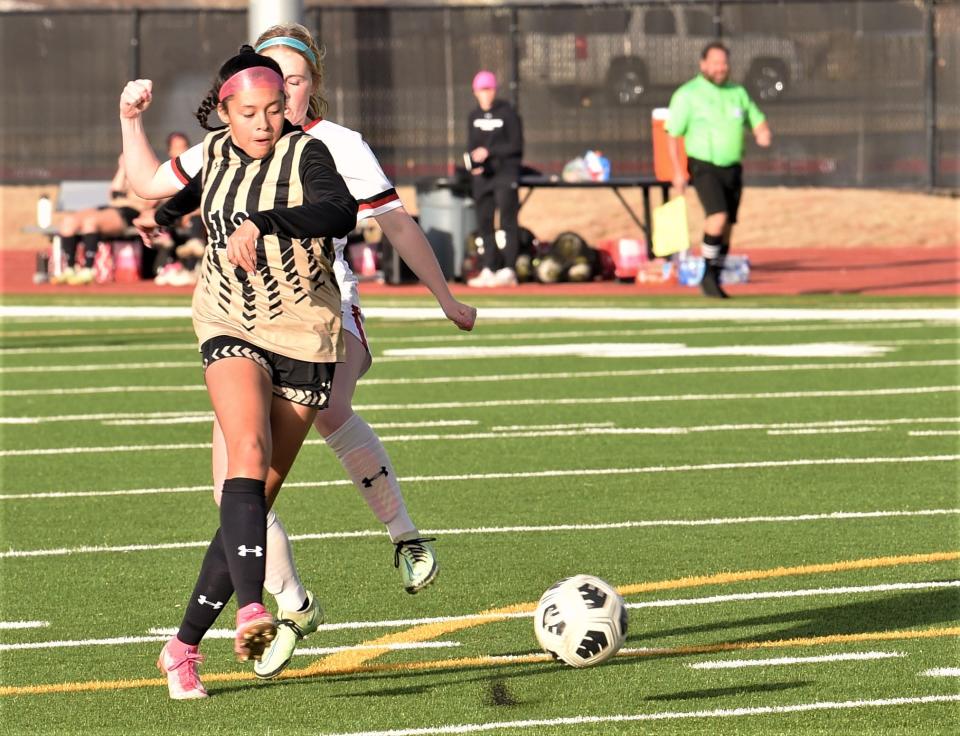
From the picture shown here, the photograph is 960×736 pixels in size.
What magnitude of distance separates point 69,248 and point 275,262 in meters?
20.3

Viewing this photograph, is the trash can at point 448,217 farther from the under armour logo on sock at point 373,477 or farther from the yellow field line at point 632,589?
the under armour logo on sock at point 373,477

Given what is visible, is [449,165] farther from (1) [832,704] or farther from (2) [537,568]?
(1) [832,704]

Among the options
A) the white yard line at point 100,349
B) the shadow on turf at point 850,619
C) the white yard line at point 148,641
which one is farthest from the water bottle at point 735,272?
the white yard line at point 148,641

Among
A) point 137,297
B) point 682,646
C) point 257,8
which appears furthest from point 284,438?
point 137,297

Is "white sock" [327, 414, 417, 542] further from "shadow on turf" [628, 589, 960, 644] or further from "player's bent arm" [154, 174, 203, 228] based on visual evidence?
"player's bent arm" [154, 174, 203, 228]

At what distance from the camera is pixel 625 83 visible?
32.3 meters

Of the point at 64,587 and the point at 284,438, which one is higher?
the point at 284,438

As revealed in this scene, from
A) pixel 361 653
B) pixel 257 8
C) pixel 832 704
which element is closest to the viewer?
pixel 832 704

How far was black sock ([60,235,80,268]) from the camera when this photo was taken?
83.6ft

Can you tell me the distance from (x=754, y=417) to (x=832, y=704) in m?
6.86

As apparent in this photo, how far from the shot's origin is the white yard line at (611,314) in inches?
767

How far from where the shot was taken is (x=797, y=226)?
32312 millimetres

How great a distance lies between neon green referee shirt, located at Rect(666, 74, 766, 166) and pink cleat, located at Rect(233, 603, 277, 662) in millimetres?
14700

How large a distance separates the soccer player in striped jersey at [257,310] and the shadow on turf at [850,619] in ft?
4.95
